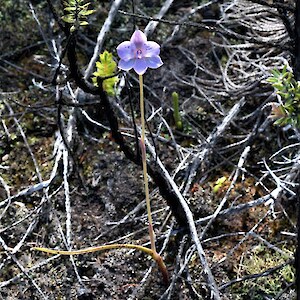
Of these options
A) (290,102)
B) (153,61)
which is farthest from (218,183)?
(290,102)

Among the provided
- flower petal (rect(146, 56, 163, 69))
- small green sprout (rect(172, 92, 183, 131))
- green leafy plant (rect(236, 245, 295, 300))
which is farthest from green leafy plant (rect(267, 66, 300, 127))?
small green sprout (rect(172, 92, 183, 131))

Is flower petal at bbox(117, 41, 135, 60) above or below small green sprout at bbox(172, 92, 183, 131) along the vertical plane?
above

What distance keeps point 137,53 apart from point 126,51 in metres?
0.03

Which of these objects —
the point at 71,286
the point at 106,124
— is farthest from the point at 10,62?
the point at 71,286

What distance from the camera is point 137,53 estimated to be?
4.62ft

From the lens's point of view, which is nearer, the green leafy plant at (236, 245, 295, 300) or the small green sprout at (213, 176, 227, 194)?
the green leafy plant at (236, 245, 295, 300)

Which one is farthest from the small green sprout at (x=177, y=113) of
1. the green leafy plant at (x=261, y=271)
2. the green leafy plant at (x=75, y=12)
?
the green leafy plant at (x=75, y=12)

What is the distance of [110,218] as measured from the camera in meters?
1.92

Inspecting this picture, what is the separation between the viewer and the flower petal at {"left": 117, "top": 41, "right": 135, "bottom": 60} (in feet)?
4.60

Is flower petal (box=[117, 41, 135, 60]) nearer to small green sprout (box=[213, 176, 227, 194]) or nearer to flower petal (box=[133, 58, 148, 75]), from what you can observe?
flower petal (box=[133, 58, 148, 75])

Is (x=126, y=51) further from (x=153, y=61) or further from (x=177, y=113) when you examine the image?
(x=177, y=113)

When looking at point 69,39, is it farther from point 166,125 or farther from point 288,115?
point 166,125

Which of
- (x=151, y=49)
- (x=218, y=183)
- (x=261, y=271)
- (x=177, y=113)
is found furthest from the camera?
(x=177, y=113)

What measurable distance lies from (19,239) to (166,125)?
702 mm
